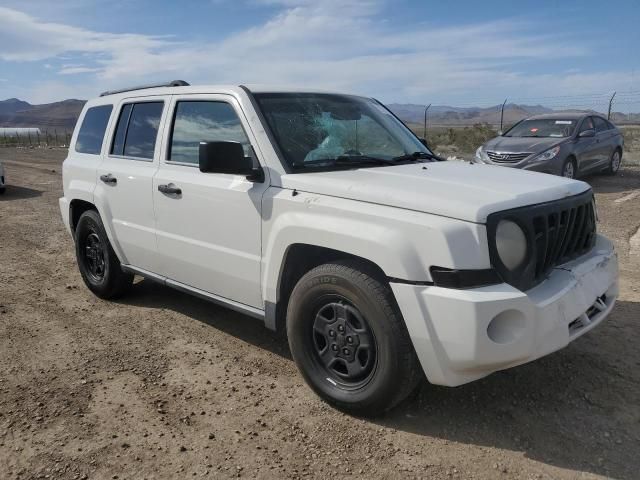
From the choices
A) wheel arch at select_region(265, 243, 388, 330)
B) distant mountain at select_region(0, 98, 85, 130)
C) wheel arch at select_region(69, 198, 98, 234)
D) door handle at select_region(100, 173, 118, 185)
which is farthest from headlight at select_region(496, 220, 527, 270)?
distant mountain at select_region(0, 98, 85, 130)

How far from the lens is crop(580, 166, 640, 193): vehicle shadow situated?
1149 centimetres

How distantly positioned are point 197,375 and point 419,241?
1941 millimetres

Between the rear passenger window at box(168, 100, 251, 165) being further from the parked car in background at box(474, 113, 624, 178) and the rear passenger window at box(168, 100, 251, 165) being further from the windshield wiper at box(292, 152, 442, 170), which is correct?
the parked car in background at box(474, 113, 624, 178)

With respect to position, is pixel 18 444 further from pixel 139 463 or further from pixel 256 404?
pixel 256 404

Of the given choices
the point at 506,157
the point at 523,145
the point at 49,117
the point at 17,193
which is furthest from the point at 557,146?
the point at 49,117

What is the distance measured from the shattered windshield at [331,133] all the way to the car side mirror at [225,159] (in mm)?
264

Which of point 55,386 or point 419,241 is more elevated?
point 419,241

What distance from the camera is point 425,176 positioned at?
344cm

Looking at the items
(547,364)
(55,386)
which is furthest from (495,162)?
(55,386)

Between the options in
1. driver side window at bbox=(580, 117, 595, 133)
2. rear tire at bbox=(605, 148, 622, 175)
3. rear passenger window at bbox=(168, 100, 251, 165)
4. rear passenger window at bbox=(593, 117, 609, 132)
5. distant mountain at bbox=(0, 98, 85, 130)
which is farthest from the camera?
distant mountain at bbox=(0, 98, 85, 130)

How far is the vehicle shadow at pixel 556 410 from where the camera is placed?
2922mm

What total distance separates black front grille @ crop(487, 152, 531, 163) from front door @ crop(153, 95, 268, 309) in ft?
26.7

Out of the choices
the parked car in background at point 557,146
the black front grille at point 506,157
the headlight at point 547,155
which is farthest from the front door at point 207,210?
the headlight at point 547,155

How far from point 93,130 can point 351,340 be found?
3.60 metres
